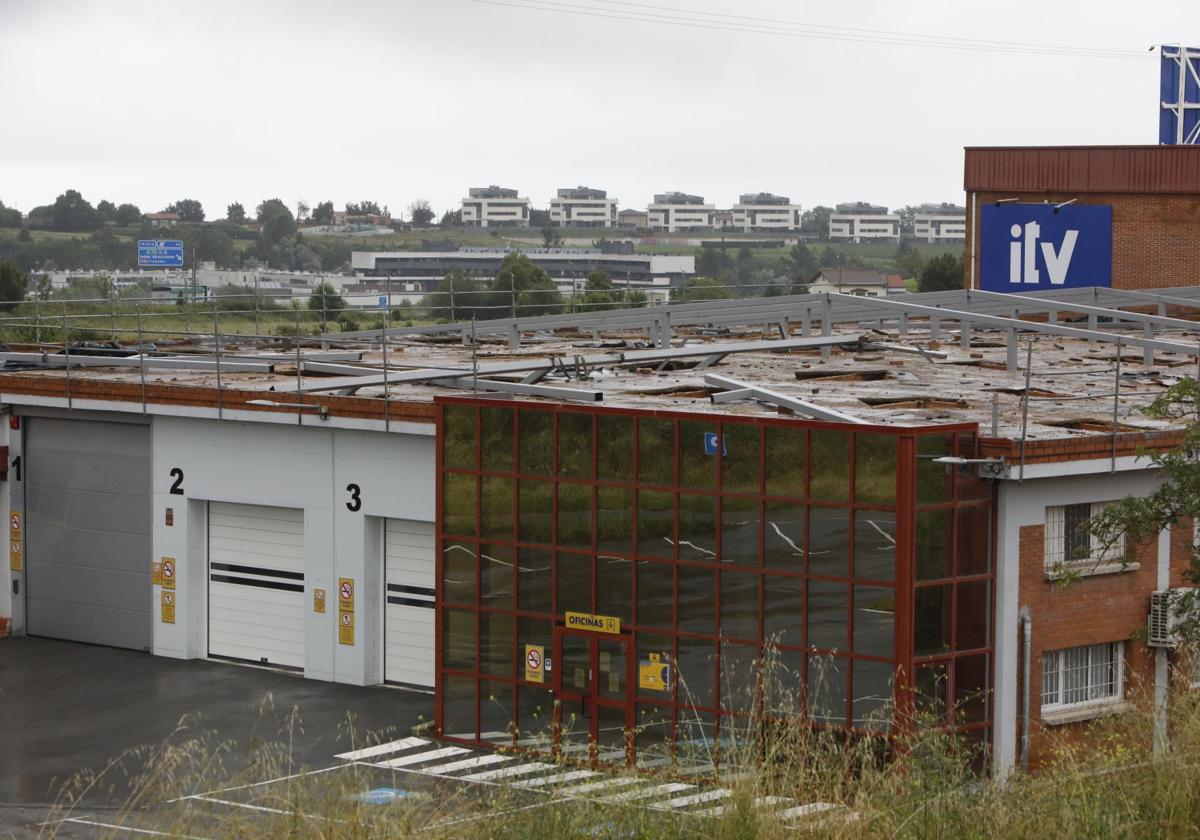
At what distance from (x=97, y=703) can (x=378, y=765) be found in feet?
19.4

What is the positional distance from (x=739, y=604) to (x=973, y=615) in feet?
9.09

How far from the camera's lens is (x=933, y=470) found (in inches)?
783

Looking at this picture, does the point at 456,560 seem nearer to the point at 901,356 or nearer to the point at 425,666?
the point at 425,666

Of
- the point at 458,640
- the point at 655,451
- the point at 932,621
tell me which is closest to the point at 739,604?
the point at 655,451

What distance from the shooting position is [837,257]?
158750 millimetres

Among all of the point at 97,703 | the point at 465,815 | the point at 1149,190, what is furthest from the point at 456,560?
the point at 1149,190

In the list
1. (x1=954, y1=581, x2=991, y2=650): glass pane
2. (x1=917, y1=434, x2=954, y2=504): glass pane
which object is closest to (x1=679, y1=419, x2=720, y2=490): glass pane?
(x1=917, y1=434, x2=954, y2=504): glass pane

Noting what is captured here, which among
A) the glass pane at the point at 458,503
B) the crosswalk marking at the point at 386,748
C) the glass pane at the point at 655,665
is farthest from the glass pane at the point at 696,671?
the crosswalk marking at the point at 386,748

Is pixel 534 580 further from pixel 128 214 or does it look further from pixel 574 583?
pixel 128 214

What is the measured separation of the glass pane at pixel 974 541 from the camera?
2023cm

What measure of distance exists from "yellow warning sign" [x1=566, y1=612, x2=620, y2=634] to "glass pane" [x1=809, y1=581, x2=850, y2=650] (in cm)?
284

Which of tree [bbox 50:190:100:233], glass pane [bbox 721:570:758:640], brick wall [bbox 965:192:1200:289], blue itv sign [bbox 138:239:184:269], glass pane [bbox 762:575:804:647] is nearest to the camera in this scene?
glass pane [bbox 762:575:804:647]

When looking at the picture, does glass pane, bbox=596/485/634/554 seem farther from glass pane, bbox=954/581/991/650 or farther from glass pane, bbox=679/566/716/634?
glass pane, bbox=954/581/991/650

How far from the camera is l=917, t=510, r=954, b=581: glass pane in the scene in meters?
19.8
